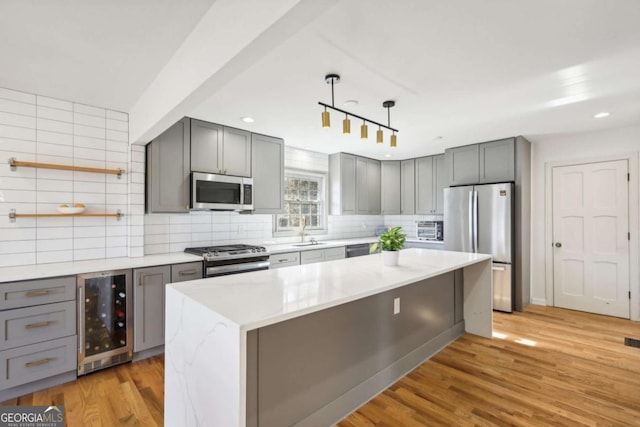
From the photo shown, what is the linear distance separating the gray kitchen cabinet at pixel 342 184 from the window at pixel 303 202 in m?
0.18

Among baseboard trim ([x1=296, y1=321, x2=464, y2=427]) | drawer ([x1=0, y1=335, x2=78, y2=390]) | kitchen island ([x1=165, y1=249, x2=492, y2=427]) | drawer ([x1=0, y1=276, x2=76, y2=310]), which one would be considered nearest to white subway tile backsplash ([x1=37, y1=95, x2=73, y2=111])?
drawer ([x1=0, y1=276, x2=76, y2=310])

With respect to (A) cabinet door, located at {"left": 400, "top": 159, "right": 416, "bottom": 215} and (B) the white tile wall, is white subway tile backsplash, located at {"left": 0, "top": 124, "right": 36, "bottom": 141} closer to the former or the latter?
(B) the white tile wall

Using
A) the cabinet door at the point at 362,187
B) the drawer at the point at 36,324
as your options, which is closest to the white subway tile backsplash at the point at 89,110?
the drawer at the point at 36,324

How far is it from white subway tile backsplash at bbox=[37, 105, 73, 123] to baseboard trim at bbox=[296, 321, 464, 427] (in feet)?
10.6

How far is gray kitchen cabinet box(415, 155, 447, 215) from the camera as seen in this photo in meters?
5.29

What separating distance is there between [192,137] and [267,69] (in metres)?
1.56

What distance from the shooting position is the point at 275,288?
1.82 m

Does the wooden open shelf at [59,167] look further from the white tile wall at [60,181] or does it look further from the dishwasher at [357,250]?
the dishwasher at [357,250]

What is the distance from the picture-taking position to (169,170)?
3279 millimetres

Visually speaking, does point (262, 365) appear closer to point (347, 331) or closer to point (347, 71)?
point (347, 331)

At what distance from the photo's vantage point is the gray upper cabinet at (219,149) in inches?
136

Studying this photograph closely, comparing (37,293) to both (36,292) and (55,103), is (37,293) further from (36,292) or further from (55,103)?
(55,103)

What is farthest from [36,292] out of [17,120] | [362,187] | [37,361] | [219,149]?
[362,187]

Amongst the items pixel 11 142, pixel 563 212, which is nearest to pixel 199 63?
pixel 11 142
